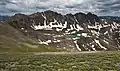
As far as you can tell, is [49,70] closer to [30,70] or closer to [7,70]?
[30,70]

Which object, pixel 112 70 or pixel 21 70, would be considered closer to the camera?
pixel 112 70

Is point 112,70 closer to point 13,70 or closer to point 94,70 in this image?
point 94,70

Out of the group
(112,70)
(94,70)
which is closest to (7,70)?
(94,70)

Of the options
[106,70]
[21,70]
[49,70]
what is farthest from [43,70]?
[106,70]

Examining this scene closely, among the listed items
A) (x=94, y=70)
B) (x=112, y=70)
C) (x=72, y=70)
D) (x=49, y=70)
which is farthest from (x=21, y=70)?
(x=112, y=70)

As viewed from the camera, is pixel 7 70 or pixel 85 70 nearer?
pixel 85 70

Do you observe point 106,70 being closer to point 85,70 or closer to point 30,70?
point 85,70
